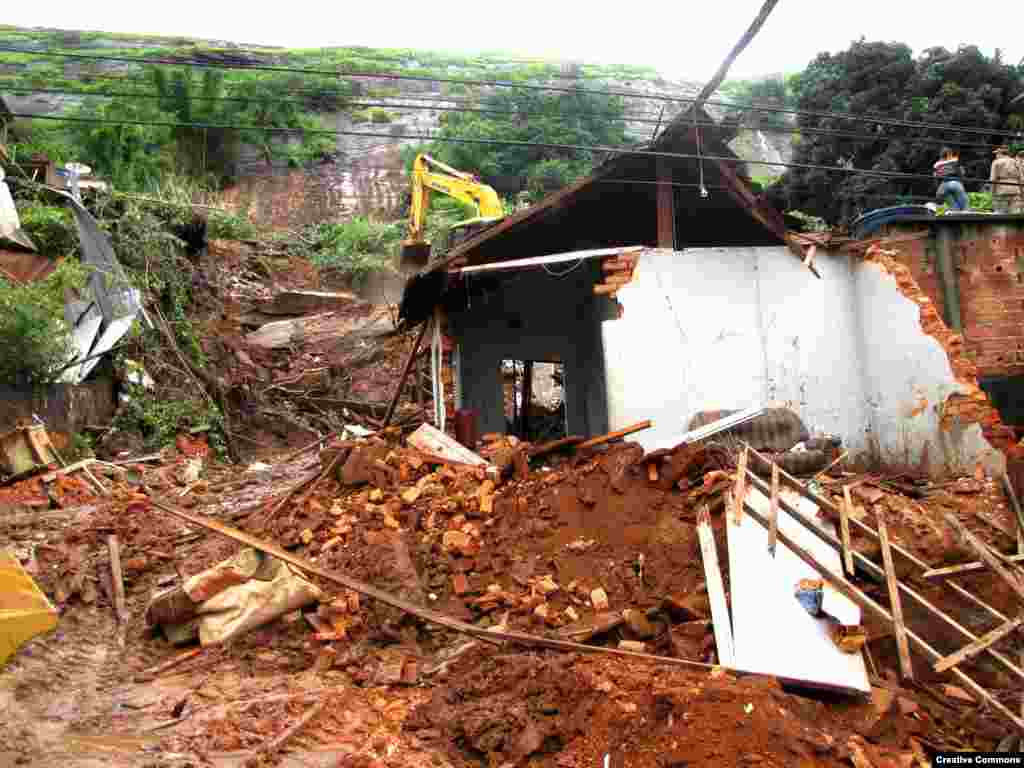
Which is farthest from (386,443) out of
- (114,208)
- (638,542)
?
(114,208)

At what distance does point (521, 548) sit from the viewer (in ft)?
26.1

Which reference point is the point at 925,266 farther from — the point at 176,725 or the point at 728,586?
the point at 176,725

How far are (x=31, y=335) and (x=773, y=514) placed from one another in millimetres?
11355

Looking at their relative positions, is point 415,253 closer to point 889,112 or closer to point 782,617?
point 782,617

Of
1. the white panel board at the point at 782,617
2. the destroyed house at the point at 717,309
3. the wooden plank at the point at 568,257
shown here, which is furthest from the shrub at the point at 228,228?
the white panel board at the point at 782,617

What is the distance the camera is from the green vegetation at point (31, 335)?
12625 millimetres

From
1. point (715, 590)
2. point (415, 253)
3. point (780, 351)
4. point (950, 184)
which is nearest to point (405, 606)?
point (715, 590)

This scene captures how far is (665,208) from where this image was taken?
11180 millimetres

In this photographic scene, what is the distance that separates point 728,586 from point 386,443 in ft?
15.8

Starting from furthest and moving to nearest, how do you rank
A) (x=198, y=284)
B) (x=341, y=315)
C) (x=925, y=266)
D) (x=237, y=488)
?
(x=341, y=315)
(x=198, y=284)
(x=237, y=488)
(x=925, y=266)

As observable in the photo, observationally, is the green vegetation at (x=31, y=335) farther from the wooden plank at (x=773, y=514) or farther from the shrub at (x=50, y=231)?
the wooden plank at (x=773, y=514)

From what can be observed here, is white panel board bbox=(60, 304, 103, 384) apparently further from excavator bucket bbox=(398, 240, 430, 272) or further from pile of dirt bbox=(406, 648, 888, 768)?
pile of dirt bbox=(406, 648, 888, 768)

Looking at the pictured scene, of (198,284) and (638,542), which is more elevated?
(198,284)

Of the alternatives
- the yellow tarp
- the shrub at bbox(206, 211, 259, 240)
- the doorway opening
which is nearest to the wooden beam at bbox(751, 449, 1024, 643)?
the yellow tarp
